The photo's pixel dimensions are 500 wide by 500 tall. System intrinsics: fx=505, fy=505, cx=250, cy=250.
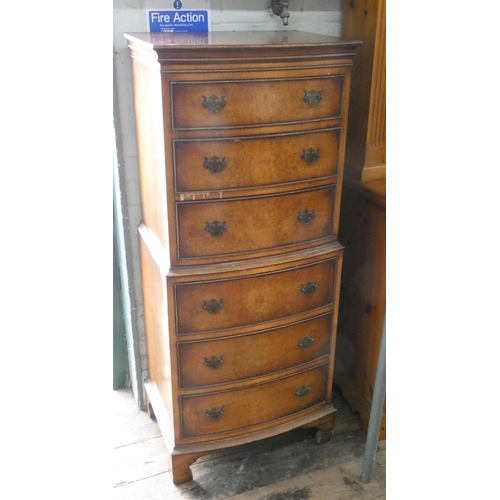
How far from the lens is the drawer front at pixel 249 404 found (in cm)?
163

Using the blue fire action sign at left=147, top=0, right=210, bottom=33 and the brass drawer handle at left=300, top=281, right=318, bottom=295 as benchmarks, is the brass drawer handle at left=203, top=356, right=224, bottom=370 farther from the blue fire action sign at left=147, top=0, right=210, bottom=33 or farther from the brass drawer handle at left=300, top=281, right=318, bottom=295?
the blue fire action sign at left=147, top=0, right=210, bottom=33

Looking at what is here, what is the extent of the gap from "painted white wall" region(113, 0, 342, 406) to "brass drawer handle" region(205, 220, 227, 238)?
0.50 m

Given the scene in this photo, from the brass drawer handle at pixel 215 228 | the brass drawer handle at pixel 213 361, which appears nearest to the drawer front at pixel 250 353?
the brass drawer handle at pixel 213 361

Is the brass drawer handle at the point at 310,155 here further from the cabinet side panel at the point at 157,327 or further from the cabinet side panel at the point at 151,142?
the cabinet side panel at the point at 157,327

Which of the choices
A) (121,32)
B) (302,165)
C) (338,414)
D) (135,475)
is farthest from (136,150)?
(338,414)

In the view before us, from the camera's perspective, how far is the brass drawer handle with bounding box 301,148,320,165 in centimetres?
145

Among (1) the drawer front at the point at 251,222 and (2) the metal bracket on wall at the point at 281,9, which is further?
(2) the metal bracket on wall at the point at 281,9

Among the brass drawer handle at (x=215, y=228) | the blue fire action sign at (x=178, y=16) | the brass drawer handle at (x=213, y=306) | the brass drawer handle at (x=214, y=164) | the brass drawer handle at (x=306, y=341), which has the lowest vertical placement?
the brass drawer handle at (x=306, y=341)

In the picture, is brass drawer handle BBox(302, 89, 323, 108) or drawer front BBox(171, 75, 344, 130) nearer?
drawer front BBox(171, 75, 344, 130)

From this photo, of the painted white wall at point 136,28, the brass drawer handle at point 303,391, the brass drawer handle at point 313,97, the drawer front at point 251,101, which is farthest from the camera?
the brass drawer handle at point 303,391

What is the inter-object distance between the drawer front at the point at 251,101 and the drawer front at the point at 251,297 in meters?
0.46

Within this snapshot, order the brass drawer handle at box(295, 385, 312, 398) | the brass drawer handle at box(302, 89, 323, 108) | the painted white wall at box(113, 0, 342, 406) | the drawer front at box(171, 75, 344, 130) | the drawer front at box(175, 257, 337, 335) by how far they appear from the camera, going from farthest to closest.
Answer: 1. the brass drawer handle at box(295, 385, 312, 398)
2. the painted white wall at box(113, 0, 342, 406)
3. the drawer front at box(175, 257, 337, 335)
4. the brass drawer handle at box(302, 89, 323, 108)
5. the drawer front at box(171, 75, 344, 130)

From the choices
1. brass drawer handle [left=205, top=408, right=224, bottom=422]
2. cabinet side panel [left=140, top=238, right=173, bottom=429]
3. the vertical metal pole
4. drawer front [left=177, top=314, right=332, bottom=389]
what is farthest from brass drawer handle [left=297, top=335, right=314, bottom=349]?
cabinet side panel [left=140, top=238, right=173, bottom=429]
